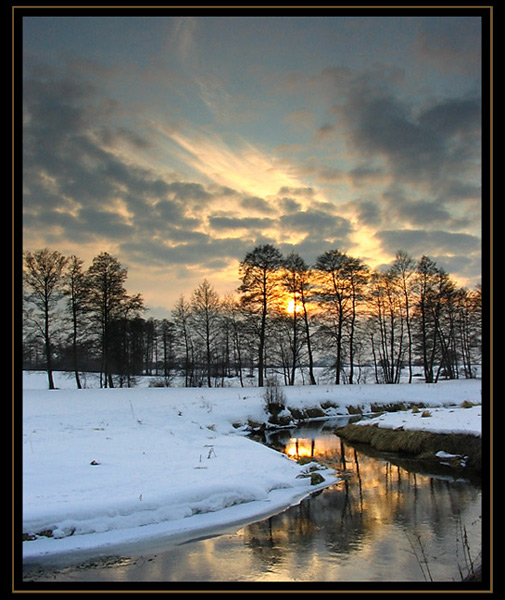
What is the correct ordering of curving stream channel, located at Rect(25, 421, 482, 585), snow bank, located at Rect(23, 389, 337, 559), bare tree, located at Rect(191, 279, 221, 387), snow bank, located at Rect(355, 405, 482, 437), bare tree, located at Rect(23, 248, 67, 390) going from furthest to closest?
bare tree, located at Rect(191, 279, 221, 387) → bare tree, located at Rect(23, 248, 67, 390) → snow bank, located at Rect(355, 405, 482, 437) → snow bank, located at Rect(23, 389, 337, 559) → curving stream channel, located at Rect(25, 421, 482, 585)

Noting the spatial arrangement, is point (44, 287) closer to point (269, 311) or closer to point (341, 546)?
point (269, 311)

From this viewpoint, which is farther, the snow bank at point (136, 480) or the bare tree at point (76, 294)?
the bare tree at point (76, 294)

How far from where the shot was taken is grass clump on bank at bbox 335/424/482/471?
1416 centimetres

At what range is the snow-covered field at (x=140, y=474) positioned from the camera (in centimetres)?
780

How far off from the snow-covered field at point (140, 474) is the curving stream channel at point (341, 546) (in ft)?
2.55

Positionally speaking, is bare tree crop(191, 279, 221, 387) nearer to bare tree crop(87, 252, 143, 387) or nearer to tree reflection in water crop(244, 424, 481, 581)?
bare tree crop(87, 252, 143, 387)

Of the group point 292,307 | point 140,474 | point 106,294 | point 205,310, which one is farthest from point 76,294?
point 140,474

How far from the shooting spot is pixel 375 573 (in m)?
6.18

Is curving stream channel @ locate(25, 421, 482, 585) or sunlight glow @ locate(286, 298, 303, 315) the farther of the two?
sunlight glow @ locate(286, 298, 303, 315)

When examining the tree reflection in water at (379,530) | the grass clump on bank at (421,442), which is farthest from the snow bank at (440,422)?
the tree reflection in water at (379,530)

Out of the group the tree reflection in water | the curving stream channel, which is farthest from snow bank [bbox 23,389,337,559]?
the tree reflection in water

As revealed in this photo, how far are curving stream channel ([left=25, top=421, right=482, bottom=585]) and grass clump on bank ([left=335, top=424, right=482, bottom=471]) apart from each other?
3.01m

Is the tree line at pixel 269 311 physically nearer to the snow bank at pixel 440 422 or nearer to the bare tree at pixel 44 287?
the bare tree at pixel 44 287

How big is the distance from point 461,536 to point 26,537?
24.6ft
